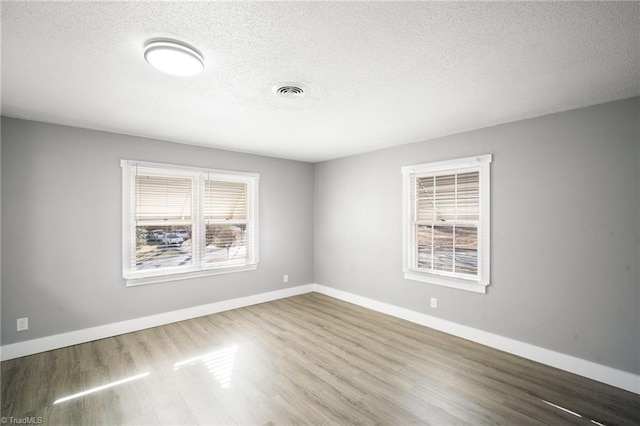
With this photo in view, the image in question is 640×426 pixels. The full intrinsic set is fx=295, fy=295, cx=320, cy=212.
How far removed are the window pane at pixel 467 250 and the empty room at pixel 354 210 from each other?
0.08 ft

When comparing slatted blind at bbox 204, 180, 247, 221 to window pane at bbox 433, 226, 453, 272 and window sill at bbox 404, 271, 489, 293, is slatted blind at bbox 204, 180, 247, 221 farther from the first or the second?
window pane at bbox 433, 226, 453, 272

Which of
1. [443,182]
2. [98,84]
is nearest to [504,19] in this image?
[443,182]

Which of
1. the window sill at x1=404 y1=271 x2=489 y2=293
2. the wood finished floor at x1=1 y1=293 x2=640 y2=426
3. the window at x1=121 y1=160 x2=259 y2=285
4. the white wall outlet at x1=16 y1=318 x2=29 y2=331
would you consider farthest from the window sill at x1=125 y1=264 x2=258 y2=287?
the window sill at x1=404 y1=271 x2=489 y2=293

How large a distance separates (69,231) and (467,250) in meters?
4.78

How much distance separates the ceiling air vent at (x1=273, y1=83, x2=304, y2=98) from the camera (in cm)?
240

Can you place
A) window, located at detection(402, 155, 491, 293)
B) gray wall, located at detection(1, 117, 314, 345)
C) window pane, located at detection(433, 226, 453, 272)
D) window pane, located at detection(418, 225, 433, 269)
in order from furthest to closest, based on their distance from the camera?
window pane, located at detection(418, 225, 433, 269), window pane, located at detection(433, 226, 453, 272), window, located at detection(402, 155, 491, 293), gray wall, located at detection(1, 117, 314, 345)

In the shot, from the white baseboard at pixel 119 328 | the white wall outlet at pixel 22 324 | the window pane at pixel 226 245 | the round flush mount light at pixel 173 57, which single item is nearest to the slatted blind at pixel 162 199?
the window pane at pixel 226 245

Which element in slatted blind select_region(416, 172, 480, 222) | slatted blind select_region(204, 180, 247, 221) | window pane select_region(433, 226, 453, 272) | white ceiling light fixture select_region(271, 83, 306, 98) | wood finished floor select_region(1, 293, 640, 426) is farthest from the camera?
slatted blind select_region(204, 180, 247, 221)

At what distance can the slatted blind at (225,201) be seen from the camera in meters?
4.53

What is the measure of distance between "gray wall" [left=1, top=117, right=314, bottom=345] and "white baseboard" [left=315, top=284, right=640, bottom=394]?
298cm

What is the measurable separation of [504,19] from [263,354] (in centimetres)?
342

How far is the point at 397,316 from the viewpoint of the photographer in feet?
14.3

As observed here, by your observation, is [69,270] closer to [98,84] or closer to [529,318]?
[98,84]

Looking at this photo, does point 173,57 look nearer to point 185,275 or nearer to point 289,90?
point 289,90
